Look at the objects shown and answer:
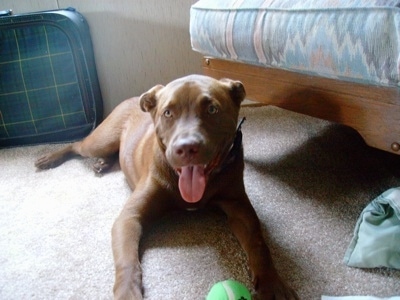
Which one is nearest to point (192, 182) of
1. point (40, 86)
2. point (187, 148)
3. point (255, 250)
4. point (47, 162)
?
point (187, 148)

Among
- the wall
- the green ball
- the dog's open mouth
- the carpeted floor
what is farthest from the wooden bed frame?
the wall

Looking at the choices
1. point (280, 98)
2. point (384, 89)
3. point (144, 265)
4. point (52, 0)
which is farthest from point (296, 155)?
point (52, 0)

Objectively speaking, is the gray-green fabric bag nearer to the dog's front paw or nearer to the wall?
the dog's front paw

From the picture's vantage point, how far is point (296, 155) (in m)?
1.90

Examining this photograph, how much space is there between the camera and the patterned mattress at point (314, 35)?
0.99m

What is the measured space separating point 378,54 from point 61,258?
3.62 ft

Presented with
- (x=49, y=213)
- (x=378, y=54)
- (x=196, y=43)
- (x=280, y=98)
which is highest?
(x=378, y=54)

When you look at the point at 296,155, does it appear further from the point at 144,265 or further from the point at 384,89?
the point at 144,265

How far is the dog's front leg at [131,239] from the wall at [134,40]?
54.1 inches

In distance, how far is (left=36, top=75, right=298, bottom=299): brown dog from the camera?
1.15 metres

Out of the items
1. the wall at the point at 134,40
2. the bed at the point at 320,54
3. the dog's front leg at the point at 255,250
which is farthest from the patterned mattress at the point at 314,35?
→ the wall at the point at 134,40

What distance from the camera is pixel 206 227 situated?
142 cm

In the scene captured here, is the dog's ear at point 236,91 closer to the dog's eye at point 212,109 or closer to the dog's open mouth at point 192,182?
the dog's eye at point 212,109

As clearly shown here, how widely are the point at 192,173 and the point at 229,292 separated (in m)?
0.43
